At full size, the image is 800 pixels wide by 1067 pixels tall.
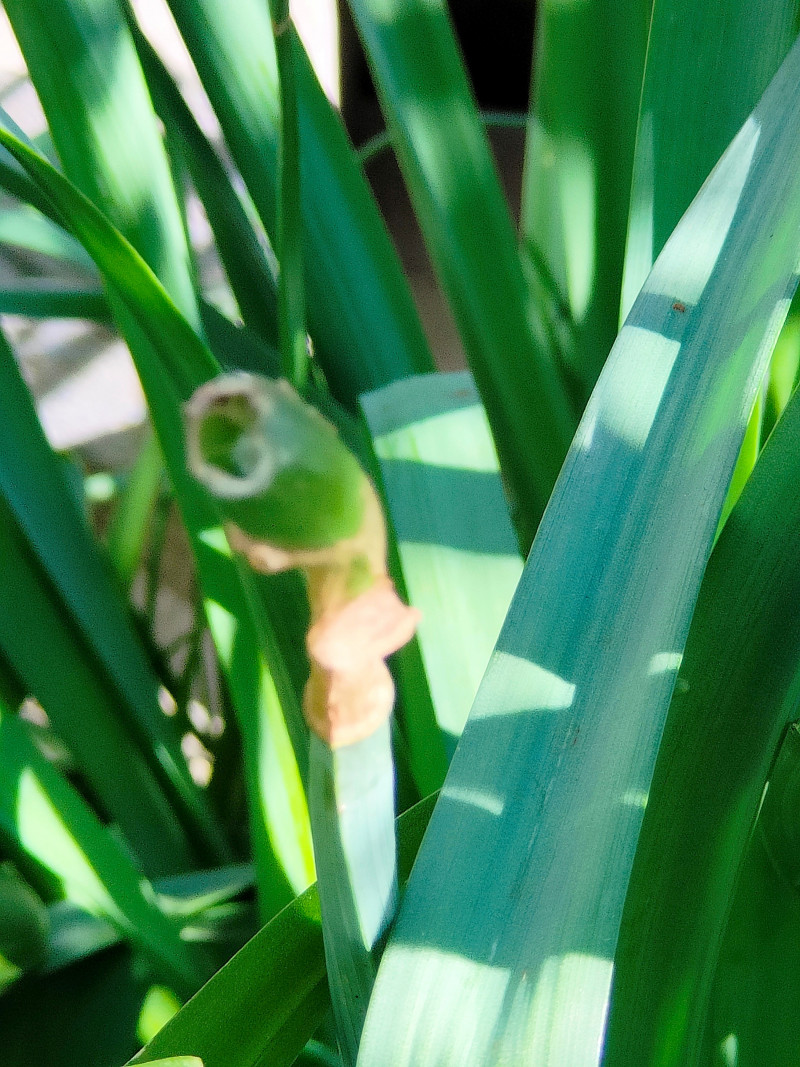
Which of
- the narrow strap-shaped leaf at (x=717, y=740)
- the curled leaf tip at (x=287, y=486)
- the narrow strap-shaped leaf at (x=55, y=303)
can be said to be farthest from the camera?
the narrow strap-shaped leaf at (x=55, y=303)

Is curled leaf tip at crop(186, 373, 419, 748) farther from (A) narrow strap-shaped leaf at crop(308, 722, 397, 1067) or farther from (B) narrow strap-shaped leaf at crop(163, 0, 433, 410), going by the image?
(B) narrow strap-shaped leaf at crop(163, 0, 433, 410)

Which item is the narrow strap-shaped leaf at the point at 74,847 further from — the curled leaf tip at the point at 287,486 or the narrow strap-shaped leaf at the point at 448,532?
the curled leaf tip at the point at 287,486

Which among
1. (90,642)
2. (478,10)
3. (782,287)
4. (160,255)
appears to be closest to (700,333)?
(782,287)

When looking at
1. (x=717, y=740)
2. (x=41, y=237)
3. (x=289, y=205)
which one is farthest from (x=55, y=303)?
(x=717, y=740)

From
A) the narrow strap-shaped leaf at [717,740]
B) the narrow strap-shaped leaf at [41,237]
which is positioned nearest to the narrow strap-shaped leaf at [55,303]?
the narrow strap-shaped leaf at [41,237]

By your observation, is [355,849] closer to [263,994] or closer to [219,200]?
[263,994]

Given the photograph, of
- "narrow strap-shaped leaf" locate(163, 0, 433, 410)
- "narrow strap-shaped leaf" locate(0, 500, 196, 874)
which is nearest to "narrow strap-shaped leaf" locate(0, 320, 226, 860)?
"narrow strap-shaped leaf" locate(0, 500, 196, 874)
